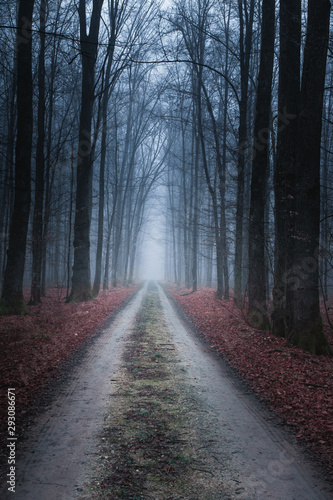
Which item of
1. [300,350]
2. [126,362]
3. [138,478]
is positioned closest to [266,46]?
[300,350]

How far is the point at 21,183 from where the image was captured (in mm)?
11266

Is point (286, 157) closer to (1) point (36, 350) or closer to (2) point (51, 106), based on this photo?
(1) point (36, 350)

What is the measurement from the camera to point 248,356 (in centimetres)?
744

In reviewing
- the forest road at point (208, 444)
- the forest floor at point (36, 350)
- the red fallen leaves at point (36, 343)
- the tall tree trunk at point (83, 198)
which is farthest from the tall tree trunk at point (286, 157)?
the tall tree trunk at point (83, 198)

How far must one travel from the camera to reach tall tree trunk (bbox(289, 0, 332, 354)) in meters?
7.62

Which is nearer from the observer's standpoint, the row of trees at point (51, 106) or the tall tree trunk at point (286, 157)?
the tall tree trunk at point (286, 157)

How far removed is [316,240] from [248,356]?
322cm

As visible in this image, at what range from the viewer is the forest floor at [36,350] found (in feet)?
15.7

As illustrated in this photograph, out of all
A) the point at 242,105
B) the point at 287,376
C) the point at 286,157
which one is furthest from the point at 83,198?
the point at 287,376

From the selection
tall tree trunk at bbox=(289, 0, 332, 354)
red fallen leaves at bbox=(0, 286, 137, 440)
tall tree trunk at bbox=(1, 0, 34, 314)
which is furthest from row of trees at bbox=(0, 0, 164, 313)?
tall tree trunk at bbox=(289, 0, 332, 354)

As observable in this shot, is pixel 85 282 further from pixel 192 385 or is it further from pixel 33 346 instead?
pixel 192 385

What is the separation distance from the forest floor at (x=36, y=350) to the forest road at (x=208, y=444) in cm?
36

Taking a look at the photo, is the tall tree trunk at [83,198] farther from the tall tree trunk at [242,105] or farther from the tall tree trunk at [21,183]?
the tall tree trunk at [242,105]

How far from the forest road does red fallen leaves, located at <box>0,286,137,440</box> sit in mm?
550
